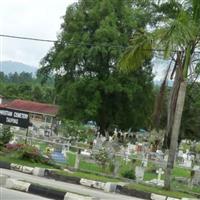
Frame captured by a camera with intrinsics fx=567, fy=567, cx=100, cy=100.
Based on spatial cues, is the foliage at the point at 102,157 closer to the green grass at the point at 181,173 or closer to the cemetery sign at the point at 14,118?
the cemetery sign at the point at 14,118

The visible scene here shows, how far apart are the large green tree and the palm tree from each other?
25.4m

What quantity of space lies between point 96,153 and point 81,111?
24097 mm

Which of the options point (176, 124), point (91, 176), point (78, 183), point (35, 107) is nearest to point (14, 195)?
point (78, 183)

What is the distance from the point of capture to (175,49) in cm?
1669

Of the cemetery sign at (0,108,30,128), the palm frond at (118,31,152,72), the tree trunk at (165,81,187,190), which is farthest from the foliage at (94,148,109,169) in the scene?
the palm frond at (118,31,152,72)

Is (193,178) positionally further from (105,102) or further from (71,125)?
(105,102)

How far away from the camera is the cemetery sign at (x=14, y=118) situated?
22312mm

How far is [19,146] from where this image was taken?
21359 mm

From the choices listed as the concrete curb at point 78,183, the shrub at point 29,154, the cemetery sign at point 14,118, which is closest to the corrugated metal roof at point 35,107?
the cemetery sign at point 14,118

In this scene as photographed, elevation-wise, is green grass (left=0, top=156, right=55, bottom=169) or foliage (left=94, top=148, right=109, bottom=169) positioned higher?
foliage (left=94, top=148, right=109, bottom=169)

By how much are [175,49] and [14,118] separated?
8.40 metres

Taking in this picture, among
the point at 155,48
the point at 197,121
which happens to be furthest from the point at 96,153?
the point at 197,121

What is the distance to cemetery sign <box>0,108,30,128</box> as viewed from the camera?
22.3m

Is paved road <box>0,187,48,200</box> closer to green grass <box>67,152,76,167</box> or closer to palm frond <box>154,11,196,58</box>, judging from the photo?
palm frond <box>154,11,196,58</box>
